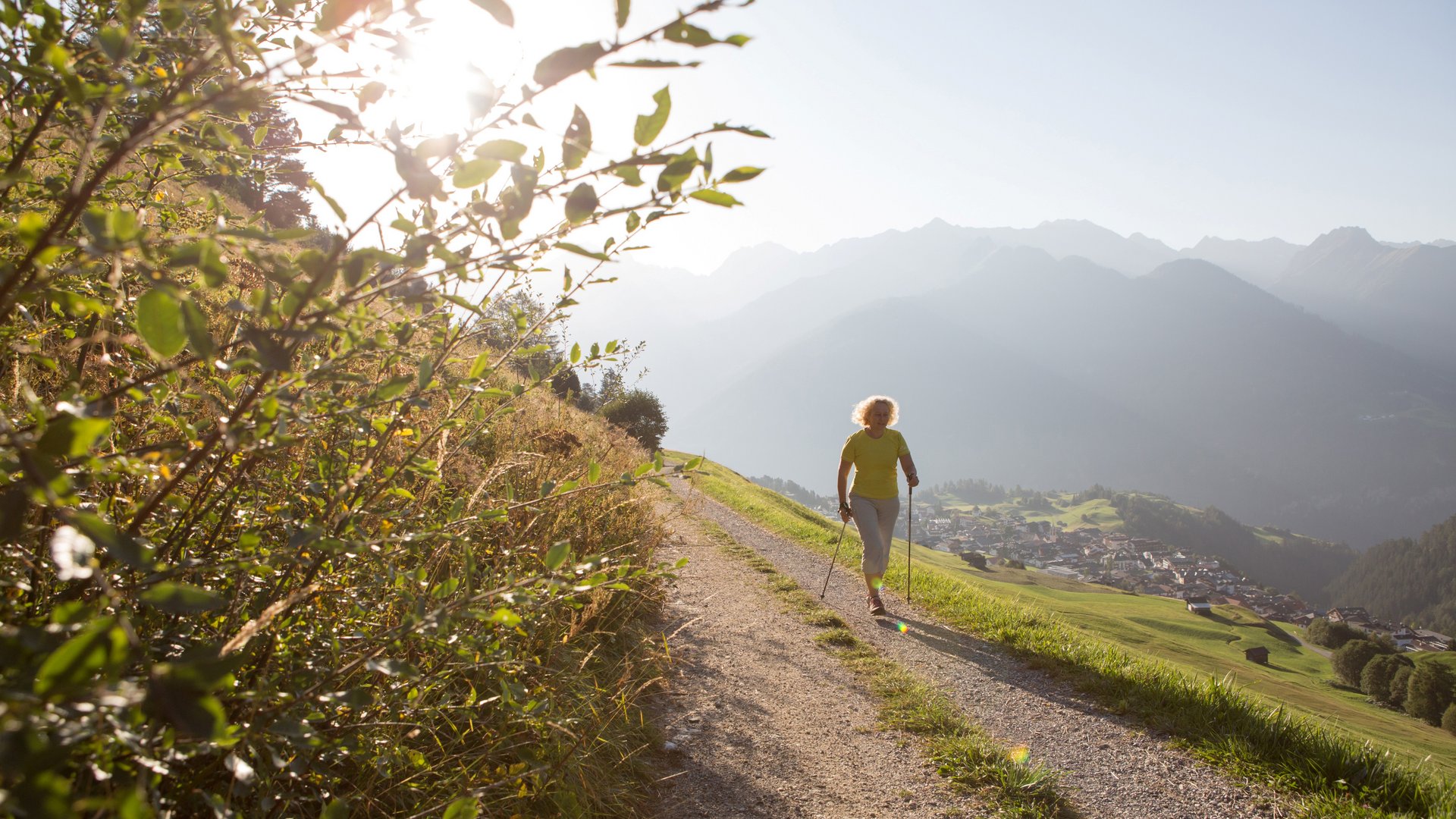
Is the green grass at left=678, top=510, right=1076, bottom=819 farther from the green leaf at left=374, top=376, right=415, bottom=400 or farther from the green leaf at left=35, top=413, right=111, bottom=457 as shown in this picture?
the green leaf at left=35, top=413, right=111, bottom=457

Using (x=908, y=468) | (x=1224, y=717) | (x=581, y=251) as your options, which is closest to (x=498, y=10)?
(x=581, y=251)

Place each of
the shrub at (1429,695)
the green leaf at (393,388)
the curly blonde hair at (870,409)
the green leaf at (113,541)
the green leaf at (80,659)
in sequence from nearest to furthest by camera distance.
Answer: the green leaf at (80,659)
the green leaf at (113,541)
the green leaf at (393,388)
the curly blonde hair at (870,409)
the shrub at (1429,695)

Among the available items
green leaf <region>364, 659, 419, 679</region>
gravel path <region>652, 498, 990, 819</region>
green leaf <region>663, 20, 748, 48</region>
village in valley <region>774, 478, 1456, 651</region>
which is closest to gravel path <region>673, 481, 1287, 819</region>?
gravel path <region>652, 498, 990, 819</region>

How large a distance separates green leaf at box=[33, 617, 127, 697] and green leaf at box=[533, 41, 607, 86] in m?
0.92

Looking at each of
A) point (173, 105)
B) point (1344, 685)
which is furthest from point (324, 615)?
point (1344, 685)

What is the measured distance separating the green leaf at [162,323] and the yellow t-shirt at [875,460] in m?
7.58

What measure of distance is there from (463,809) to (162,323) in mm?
1200

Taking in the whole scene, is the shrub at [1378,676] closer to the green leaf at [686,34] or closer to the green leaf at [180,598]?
the green leaf at [686,34]

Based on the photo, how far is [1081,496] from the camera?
602 ft

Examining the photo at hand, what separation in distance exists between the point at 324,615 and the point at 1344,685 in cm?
5185

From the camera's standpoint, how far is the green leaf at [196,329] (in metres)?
0.80

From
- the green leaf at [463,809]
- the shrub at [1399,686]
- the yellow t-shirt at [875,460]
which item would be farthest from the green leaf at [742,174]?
the shrub at [1399,686]

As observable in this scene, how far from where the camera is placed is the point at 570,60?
104 cm

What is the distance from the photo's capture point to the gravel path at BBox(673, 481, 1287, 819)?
3975 mm
